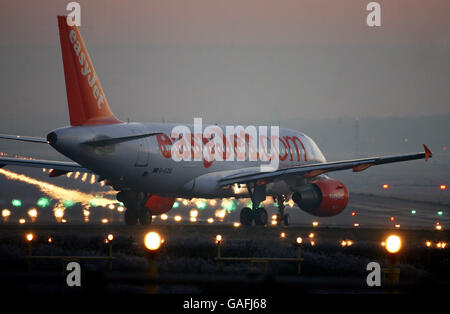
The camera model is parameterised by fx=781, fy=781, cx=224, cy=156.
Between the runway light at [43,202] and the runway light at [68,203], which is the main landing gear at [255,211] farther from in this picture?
the runway light at [43,202]

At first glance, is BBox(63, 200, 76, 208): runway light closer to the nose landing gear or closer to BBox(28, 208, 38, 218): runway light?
BBox(28, 208, 38, 218): runway light

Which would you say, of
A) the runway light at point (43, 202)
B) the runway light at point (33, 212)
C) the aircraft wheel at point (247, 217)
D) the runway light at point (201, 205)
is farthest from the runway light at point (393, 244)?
the runway light at point (43, 202)

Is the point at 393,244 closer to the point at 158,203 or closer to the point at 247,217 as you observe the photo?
the point at 247,217

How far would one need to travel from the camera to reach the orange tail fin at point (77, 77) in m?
28.5

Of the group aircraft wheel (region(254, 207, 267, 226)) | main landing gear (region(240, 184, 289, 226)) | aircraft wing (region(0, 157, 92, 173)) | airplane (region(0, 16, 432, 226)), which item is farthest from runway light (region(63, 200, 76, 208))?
aircraft wheel (region(254, 207, 267, 226))

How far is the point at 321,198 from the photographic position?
34500 mm

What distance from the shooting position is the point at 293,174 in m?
33.3

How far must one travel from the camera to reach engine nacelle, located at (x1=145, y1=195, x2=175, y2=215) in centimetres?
3547

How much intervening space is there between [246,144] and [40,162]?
947 centimetres

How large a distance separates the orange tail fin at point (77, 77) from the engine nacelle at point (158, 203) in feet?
23.7

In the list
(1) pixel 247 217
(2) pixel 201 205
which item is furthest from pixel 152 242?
(2) pixel 201 205
